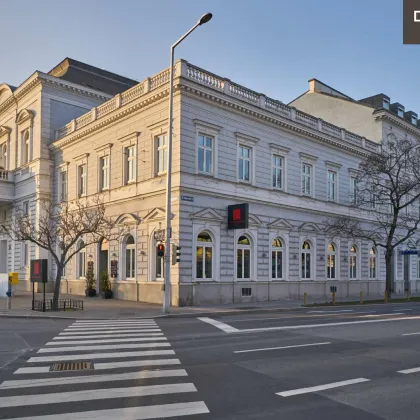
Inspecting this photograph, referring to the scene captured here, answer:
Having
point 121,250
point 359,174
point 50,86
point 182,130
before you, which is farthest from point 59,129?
point 359,174

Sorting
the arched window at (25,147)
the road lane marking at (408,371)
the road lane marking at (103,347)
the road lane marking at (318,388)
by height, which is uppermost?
the arched window at (25,147)

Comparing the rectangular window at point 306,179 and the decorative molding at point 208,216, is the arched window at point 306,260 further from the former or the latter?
the decorative molding at point 208,216

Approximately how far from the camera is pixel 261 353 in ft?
35.6

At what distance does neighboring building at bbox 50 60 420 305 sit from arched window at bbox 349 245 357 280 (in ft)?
0.37

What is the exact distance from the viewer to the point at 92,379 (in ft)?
27.0

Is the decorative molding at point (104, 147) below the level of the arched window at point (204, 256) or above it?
above

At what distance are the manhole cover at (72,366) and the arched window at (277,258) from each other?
803 inches

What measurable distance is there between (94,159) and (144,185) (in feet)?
21.8

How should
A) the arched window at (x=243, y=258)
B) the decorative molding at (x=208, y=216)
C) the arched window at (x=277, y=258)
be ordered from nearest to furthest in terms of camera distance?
1. the decorative molding at (x=208, y=216)
2. the arched window at (x=243, y=258)
3. the arched window at (x=277, y=258)

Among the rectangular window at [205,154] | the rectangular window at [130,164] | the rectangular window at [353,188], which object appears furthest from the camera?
the rectangular window at [353,188]

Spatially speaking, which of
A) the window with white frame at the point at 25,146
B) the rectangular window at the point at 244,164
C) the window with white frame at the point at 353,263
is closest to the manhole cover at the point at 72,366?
the rectangular window at the point at 244,164

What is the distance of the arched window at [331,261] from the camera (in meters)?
33.5

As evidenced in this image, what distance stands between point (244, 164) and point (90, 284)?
12427 millimetres

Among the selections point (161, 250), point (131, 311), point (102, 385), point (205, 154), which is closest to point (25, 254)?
point (205, 154)
